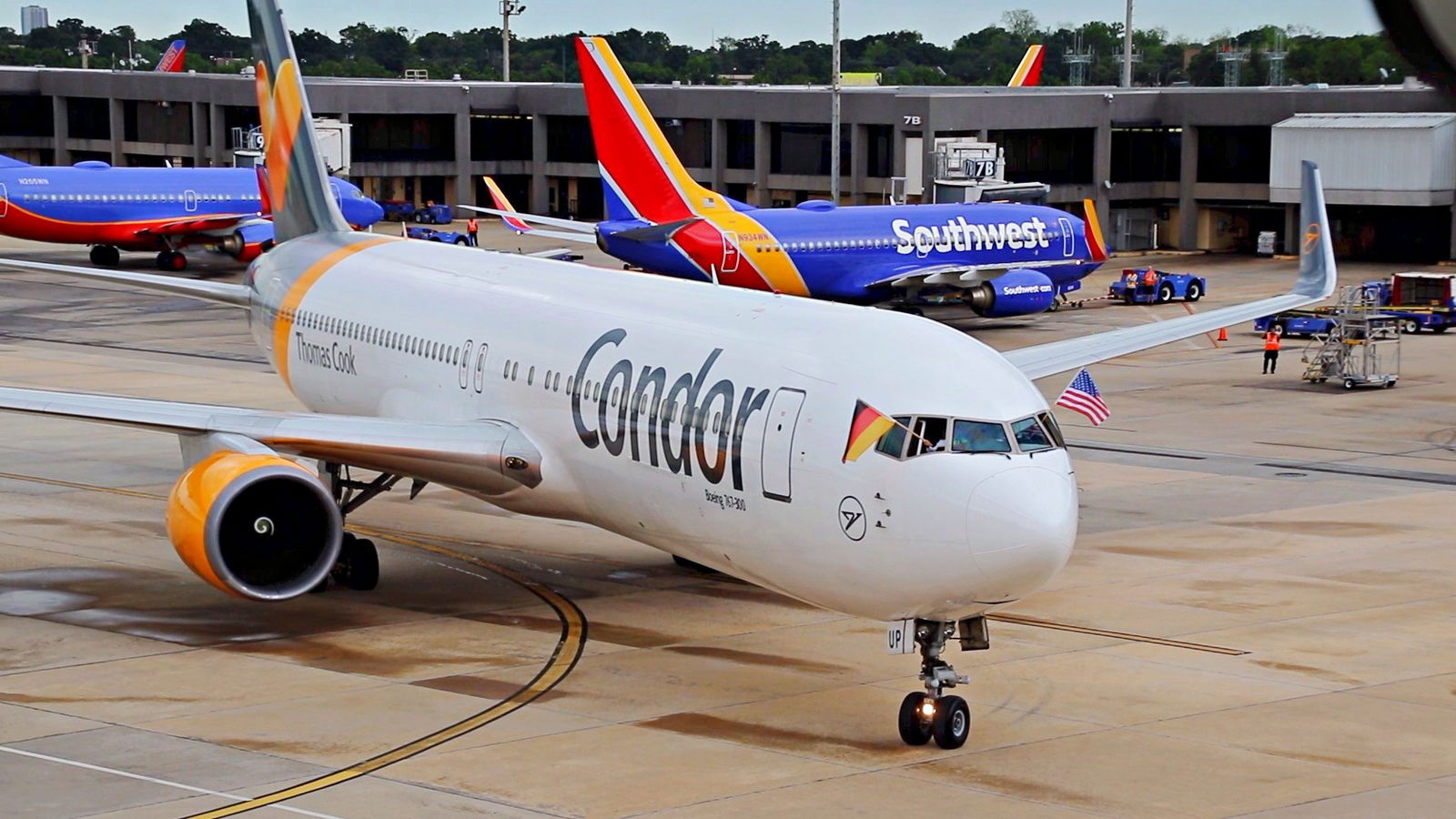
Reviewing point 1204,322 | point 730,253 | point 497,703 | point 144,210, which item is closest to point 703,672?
point 497,703

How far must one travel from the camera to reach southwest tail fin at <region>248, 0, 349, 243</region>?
3120cm

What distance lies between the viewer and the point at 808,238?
193ft

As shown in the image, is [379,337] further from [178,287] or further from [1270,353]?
[1270,353]

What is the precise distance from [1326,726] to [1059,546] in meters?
4.03

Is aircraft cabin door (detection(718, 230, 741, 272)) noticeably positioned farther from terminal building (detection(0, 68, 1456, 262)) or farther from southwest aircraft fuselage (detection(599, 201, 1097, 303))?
terminal building (detection(0, 68, 1456, 262))

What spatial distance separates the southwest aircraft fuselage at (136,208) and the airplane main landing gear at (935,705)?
63.0m

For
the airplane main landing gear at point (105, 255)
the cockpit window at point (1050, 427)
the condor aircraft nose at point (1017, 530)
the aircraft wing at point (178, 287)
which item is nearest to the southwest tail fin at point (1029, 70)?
the airplane main landing gear at point (105, 255)

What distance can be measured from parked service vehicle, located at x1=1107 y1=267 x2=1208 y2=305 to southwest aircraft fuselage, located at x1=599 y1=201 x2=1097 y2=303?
4728 millimetres

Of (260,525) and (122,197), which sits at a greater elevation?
Result: (122,197)

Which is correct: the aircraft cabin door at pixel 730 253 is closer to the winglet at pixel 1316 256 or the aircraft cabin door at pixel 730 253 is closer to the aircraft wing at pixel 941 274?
the aircraft wing at pixel 941 274

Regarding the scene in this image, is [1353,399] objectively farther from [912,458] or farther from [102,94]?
[102,94]

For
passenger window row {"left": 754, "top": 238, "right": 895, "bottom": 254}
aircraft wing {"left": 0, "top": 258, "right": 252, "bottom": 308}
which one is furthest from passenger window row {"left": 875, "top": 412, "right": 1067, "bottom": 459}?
passenger window row {"left": 754, "top": 238, "right": 895, "bottom": 254}

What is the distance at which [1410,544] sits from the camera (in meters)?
27.3

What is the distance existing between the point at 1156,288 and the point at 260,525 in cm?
5243
